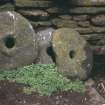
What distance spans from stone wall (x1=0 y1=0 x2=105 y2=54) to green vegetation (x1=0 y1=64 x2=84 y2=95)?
0.80 metres

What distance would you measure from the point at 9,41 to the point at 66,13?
1019 millimetres

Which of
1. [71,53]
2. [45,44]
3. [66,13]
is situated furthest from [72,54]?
[66,13]

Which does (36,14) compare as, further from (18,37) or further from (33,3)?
(18,37)

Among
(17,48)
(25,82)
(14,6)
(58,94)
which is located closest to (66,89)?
(58,94)

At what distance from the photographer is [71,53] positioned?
260 inches

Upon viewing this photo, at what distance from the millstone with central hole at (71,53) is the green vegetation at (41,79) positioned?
0.45 feet

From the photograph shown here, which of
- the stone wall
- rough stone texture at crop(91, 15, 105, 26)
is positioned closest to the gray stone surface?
the stone wall

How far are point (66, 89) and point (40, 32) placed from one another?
1.14 metres

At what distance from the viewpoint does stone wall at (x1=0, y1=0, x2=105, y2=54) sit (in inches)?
261

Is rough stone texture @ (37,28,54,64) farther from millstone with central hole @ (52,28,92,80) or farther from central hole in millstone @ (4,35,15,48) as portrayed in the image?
central hole in millstone @ (4,35,15,48)

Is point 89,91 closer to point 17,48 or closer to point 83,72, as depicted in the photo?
point 83,72

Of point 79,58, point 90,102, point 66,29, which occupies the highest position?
point 66,29

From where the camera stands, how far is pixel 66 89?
6.08m

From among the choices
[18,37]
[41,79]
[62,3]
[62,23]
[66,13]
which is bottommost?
[41,79]
